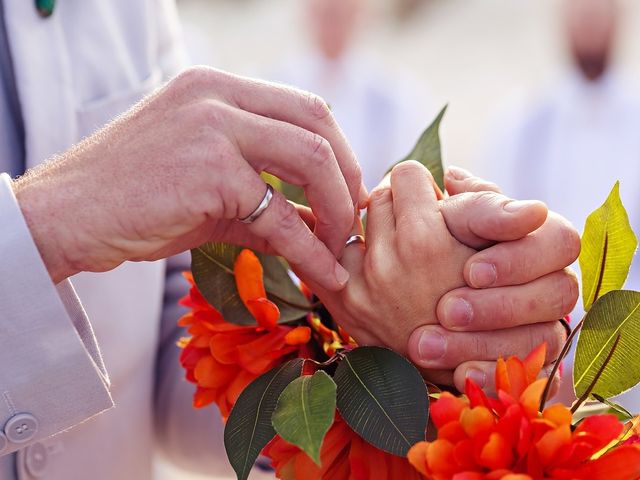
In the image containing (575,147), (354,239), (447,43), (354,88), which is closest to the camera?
(354,239)

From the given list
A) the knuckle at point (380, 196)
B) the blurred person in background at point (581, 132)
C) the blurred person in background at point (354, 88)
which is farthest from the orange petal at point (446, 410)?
the blurred person in background at point (354, 88)

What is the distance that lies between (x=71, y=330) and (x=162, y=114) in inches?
6.0

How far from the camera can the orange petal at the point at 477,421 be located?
41cm

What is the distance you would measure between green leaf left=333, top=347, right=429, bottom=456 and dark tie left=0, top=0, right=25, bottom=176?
375 millimetres

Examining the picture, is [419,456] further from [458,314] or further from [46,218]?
[46,218]

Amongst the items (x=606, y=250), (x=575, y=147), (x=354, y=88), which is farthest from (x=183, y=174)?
(x=354, y=88)

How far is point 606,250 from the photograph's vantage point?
19.7 inches

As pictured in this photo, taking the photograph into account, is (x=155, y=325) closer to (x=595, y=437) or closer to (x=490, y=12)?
(x=595, y=437)

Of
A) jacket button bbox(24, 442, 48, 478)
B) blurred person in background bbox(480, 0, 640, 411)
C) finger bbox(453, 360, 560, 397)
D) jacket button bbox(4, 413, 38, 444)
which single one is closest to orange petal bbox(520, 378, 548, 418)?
finger bbox(453, 360, 560, 397)

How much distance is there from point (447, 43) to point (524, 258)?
283 inches

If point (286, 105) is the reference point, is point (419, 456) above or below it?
below

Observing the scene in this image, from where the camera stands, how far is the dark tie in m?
0.71

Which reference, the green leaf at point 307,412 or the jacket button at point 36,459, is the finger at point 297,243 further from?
the jacket button at point 36,459

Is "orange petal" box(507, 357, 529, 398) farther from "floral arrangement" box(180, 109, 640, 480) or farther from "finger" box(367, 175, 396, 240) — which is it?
"finger" box(367, 175, 396, 240)
